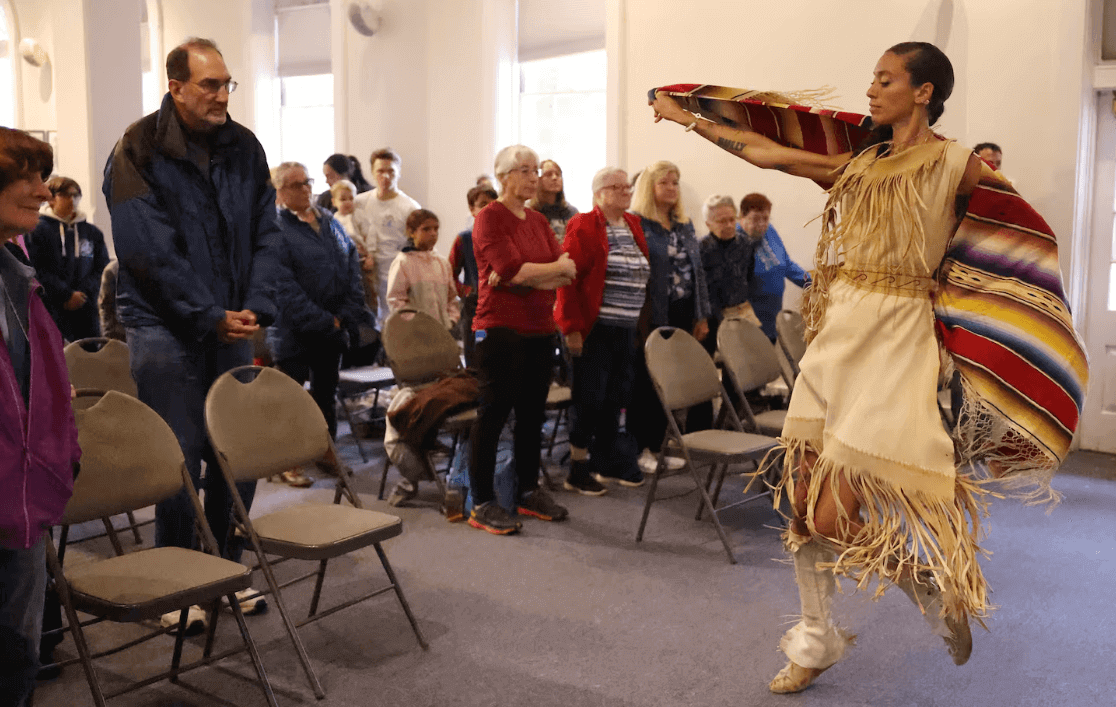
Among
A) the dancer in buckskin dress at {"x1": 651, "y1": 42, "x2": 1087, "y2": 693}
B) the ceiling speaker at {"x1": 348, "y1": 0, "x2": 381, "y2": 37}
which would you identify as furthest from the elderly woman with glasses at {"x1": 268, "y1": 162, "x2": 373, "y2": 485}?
the ceiling speaker at {"x1": 348, "y1": 0, "x2": 381, "y2": 37}

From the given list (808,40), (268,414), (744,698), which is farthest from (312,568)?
(808,40)

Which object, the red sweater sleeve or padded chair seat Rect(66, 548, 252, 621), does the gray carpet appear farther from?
the red sweater sleeve

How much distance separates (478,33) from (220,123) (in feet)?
19.1

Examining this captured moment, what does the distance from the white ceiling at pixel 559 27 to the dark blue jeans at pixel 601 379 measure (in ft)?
14.2

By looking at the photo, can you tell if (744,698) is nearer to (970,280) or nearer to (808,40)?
(970,280)

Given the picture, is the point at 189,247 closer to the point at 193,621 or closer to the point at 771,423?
the point at 193,621

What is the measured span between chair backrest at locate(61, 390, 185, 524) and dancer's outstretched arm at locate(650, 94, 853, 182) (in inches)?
64.1

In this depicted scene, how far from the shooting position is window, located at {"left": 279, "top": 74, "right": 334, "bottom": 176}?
10172mm

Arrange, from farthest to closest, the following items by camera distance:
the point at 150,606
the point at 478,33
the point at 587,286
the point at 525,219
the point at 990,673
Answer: the point at 478,33 < the point at 587,286 < the point at 525,219 < the point at 990,673 < the point at 150,606

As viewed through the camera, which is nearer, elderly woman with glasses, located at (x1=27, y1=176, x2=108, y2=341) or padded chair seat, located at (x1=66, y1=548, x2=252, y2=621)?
padded chair seat, located at (x1=66, y1=548, x2=252, y2=621)

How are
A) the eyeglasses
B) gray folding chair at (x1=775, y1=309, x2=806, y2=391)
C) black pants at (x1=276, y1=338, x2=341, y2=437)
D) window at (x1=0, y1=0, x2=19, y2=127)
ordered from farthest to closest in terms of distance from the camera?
window at (x1=0, y1=0, x2=19, y2=127)
gray folding chair at (x1=775, y1=309, x2=806, y2=391)
black pants at (x1=276, y1=338, x2=341, y2=437)
the eyeglasses

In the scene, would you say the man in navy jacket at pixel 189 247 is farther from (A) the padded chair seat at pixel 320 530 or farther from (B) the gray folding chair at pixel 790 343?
(B) the gray folding chair at pixel 790 343

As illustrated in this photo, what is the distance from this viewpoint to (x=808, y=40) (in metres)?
6.56

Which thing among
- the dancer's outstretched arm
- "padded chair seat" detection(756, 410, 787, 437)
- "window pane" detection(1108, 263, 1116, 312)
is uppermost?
the dancer's outstretched arm
